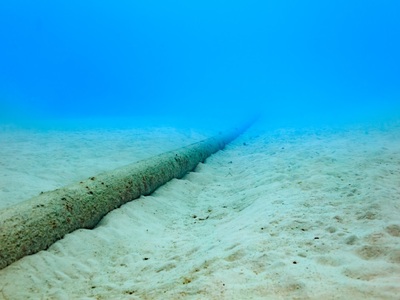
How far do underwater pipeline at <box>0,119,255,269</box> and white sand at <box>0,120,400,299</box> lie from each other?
15cm

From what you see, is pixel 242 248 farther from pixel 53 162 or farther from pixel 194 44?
pixel 194 44

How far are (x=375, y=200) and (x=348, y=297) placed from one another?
236cm

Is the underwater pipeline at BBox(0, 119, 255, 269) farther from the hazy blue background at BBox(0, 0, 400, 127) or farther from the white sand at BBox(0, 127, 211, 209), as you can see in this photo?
the hazy blue background at BBox(0, 0, 400, 127)

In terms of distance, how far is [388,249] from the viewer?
248 centimetres

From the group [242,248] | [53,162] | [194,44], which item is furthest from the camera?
[194,44]

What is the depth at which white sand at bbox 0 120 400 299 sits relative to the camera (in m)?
2.17

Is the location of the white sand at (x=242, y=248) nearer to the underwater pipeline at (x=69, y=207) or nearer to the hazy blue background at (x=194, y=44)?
Answer: the underwater pipeline at (x=69, y=207)

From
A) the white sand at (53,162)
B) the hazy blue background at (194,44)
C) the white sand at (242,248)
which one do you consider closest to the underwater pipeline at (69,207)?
the white sand at (242,248)

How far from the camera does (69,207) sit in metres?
3.64

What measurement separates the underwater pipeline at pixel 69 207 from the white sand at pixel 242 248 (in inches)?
5.8

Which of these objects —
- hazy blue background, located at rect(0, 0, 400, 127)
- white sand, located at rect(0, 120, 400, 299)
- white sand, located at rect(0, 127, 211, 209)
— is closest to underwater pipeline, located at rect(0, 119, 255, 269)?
white sand, located at rect(0, 120, 400, 299)

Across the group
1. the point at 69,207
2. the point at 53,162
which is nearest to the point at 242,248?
the point at 69,207

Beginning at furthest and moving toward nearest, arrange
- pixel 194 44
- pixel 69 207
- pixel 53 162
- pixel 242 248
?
pixel 194 44
pixel 53 162
pixel 69 207
pixel 242 248

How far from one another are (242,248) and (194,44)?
15718 cm
